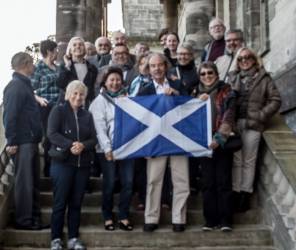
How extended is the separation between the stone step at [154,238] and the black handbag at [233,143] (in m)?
0.90

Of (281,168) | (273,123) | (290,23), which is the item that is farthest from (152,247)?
(290,23)

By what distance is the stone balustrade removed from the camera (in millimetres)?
5895

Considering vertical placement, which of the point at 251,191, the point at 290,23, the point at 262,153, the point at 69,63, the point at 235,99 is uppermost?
the point at 290,23

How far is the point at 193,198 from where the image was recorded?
7.07 meters

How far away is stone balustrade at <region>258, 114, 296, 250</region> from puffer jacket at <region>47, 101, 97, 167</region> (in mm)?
2006

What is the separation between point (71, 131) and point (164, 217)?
155cm

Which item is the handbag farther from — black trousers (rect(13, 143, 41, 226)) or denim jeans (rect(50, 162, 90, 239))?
black trousers (rect(13, 143, 41, 226))

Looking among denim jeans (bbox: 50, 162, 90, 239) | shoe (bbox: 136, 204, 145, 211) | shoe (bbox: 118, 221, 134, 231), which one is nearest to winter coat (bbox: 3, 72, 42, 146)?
denim jeans (bbox: 50, 162, 90, 239)

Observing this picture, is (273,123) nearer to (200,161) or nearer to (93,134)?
(200,161)

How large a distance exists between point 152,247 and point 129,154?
3.45 feet

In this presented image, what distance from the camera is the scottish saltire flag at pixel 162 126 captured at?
6.52 m

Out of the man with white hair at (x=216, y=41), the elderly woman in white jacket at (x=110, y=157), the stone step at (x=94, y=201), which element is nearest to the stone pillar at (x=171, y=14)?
the man with white hair at (x=216, y=41)

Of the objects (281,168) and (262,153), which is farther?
(262,153)

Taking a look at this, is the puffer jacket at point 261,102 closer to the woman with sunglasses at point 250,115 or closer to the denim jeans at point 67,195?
the woman with sunglasses at point 250,115
